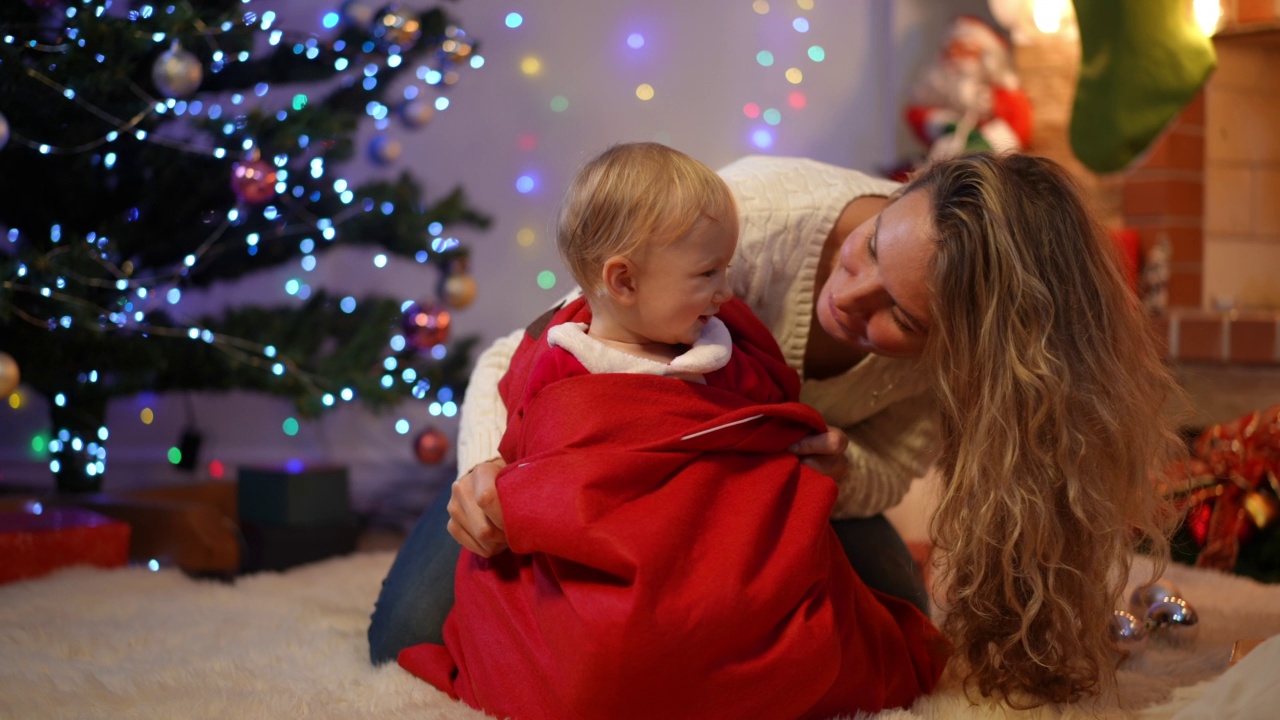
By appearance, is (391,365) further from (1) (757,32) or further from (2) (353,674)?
(1) (757,32)

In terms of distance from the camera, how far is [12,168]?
2000 millimetres

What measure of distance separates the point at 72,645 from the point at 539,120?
1964 mm

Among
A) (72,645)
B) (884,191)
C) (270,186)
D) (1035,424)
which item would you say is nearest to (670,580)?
(1035,424)

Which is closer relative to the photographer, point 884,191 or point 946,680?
point 946,680

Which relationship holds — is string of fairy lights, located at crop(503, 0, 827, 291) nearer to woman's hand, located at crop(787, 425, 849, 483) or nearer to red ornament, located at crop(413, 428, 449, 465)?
red ornament, located at crop(413, 428, 449, 465)

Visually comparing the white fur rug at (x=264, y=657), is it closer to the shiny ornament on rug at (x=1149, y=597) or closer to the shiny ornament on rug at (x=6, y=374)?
the shiny ornament on rug at (x=1149, y=597)

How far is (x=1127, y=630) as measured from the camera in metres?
1.33

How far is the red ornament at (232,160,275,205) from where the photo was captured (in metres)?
1.92

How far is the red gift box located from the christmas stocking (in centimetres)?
210

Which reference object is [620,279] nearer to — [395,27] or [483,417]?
[483,417]

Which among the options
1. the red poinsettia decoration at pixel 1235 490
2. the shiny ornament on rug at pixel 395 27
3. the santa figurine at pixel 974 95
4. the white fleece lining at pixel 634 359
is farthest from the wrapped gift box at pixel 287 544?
the santa figurine at pixel 974 95

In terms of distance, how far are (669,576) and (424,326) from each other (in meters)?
1.35

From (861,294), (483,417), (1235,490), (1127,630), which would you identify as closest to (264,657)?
(483,417)

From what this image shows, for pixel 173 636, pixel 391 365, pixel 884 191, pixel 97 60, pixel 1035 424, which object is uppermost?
pixel 97 60
